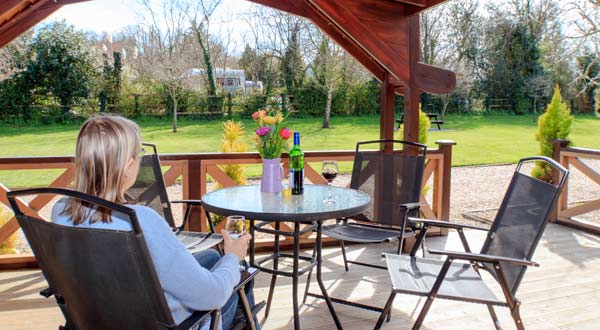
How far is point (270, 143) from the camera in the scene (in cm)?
275

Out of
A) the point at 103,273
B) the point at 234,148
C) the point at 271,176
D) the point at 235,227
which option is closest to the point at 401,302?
the point at 271,176

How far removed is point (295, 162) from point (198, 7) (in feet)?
51.5

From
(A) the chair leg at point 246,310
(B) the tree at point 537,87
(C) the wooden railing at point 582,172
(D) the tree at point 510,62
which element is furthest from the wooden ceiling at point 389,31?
(B) the tree at point 537,87

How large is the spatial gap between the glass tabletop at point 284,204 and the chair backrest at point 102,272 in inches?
36.8

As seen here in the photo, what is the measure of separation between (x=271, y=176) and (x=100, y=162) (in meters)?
1.56

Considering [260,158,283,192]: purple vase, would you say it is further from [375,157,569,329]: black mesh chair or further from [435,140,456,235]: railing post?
[435,140,456,235]: railing post

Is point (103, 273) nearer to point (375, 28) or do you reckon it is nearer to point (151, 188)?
point (151, 188)

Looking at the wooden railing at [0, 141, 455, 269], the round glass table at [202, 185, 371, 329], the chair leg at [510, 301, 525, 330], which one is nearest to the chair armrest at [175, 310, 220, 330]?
the round glass table at [202, 185, 371, 329]

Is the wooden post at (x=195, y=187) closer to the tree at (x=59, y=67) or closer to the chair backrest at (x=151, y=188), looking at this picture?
the chair backrest at (x=151, y=188)

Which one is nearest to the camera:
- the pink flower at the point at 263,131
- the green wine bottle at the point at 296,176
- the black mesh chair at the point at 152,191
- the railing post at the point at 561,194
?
the pink flower at the point at 263,131

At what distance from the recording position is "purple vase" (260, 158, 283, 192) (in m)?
2.82

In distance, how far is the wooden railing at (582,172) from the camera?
482cm

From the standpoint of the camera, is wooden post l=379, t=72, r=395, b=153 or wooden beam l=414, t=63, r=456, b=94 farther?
wooden post l=379, t=72, r=395, b=153

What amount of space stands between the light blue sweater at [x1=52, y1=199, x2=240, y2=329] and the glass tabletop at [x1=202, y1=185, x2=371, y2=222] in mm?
789
